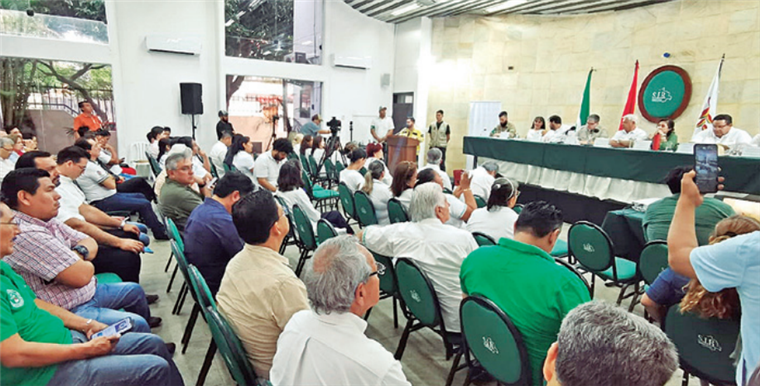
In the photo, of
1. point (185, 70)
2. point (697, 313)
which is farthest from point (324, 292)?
point (185, 70)

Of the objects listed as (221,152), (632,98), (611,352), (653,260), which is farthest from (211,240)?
(632,98)

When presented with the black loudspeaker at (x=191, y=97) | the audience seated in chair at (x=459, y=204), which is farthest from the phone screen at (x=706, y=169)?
the black loudspeaker at (x=191, y=97)

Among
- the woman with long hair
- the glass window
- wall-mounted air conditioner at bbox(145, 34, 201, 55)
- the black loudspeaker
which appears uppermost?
the glass window

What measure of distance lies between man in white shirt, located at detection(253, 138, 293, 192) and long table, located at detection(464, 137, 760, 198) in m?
3.69

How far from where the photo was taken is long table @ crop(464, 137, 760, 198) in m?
4.11

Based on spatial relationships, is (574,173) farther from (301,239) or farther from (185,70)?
(185,70)

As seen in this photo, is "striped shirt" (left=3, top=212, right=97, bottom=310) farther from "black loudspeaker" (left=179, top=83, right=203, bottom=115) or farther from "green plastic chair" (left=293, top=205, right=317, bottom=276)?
"black loudspeaker" (left=179, top=83, right=203, bottom=115)

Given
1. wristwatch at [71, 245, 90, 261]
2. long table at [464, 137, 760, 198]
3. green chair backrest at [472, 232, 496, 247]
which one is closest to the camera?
wristwatch at [71, 245, 90, 261]

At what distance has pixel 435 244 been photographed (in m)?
2.22

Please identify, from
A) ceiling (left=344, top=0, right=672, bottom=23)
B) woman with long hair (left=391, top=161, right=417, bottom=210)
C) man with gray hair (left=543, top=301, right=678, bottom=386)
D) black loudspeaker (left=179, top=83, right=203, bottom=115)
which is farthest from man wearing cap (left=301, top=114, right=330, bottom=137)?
man with gray hair (left=543, top=301, right=678, bottom=386)

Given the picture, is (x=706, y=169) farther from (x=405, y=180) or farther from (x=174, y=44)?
(x=174, y=44)

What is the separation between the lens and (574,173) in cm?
577

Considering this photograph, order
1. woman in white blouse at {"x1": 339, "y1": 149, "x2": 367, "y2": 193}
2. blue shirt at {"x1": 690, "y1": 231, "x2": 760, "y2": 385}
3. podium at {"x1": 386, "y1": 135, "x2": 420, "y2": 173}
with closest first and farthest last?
blue shirt at {"x1": 690, "y1": 231, "x2": 760, "y2": 385}
woman in white blouse at {"x1": 339, "y1": 149, "x2": 367, "y2": 193}
podium at {"x1": 386, "y1": 135, "x2": 420, "y2": 173}

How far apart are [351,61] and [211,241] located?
9366 millimetres
